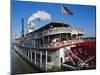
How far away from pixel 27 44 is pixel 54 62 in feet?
1.35

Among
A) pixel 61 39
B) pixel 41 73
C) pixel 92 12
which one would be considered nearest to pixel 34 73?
pixel 41 73

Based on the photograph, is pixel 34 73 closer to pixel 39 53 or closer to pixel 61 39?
pixel 39 53

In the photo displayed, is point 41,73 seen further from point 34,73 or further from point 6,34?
point 6,34

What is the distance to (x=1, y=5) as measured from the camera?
2254 mm

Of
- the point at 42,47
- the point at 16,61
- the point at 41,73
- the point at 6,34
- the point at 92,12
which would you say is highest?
the point at 92,12

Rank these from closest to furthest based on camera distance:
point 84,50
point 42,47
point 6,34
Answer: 1. point 6,34
2. point 42,47
3. point 84,50

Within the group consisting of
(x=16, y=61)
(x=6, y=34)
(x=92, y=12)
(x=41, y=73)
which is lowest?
(x=41, y=73)

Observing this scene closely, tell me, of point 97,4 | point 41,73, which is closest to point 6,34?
point 41,73

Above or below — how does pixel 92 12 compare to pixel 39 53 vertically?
above

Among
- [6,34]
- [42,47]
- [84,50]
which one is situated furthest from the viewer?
[84,50]

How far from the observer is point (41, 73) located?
239 centimetres

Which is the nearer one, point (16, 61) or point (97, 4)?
point (16, 61)

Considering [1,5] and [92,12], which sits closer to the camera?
[1,5]

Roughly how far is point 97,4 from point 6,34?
1302 millimetres
